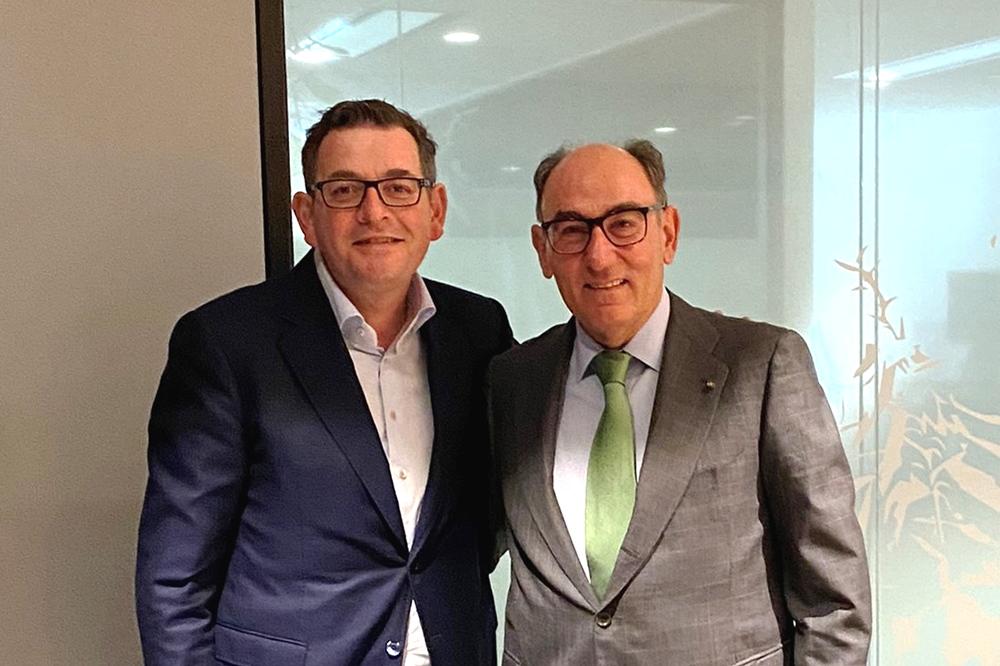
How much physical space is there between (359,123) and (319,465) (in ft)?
2.01

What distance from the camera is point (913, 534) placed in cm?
296

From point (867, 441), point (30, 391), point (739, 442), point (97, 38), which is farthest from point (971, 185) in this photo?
point (30, 391)

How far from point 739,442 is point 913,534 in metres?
1.43

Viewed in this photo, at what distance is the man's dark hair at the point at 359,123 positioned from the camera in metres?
2.02

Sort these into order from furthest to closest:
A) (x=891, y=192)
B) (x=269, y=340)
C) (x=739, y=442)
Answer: (x=891, y=192), (x=269, y=340), (x=739, y=442)

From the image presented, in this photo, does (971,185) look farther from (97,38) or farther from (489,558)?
(97,38)

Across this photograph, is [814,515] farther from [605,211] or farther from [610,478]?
[605,211]

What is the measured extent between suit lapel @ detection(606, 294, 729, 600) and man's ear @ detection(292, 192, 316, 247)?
69cm

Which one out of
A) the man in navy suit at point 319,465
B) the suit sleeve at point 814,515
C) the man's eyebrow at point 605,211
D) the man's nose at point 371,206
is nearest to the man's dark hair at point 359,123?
the man in navy suit at point 319,465

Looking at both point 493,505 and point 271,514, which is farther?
point 493,505

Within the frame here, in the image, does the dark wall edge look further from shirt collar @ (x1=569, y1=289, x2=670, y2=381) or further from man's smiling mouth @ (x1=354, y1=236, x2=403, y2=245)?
shirt collar @ (x1=569, y1=289, x2=670, y2=381)

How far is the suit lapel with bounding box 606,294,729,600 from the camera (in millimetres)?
1771

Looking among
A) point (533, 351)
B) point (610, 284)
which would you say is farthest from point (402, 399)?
point (610, 284)

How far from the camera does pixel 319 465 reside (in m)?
1.95
